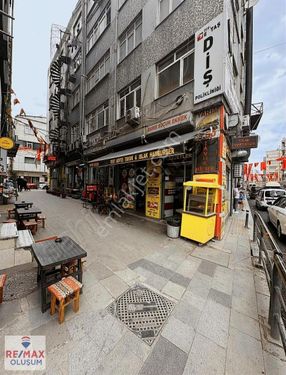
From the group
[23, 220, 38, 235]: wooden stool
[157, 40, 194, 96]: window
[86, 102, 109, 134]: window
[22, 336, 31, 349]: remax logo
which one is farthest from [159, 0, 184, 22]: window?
[22, 336, 31, 349]: remax logo

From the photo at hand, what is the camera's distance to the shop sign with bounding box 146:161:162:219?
8.47 meters

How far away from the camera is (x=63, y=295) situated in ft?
8.02

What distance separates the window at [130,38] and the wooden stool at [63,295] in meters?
12.4

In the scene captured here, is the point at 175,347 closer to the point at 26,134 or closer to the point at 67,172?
the point at 67,172

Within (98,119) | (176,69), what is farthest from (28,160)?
(176,69)

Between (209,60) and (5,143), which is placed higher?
(209,60)

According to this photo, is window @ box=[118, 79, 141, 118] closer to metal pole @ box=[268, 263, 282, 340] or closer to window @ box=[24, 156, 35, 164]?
metal pole @ box=[268, 263, 282, 340]

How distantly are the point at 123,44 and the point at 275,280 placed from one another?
48.0ft

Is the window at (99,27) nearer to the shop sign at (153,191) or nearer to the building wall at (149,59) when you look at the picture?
the building wall at (149,59)

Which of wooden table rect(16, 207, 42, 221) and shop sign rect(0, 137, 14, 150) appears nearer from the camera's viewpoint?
wooden table rect(16, 207, 42, 221)

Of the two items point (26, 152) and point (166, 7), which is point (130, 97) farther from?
point (26, 152)

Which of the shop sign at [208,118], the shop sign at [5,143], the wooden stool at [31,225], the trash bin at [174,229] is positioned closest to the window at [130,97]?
the shop sign at [208,118]

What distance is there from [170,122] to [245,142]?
3.69 meters

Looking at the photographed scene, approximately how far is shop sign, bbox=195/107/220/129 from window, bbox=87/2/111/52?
40.8ft
